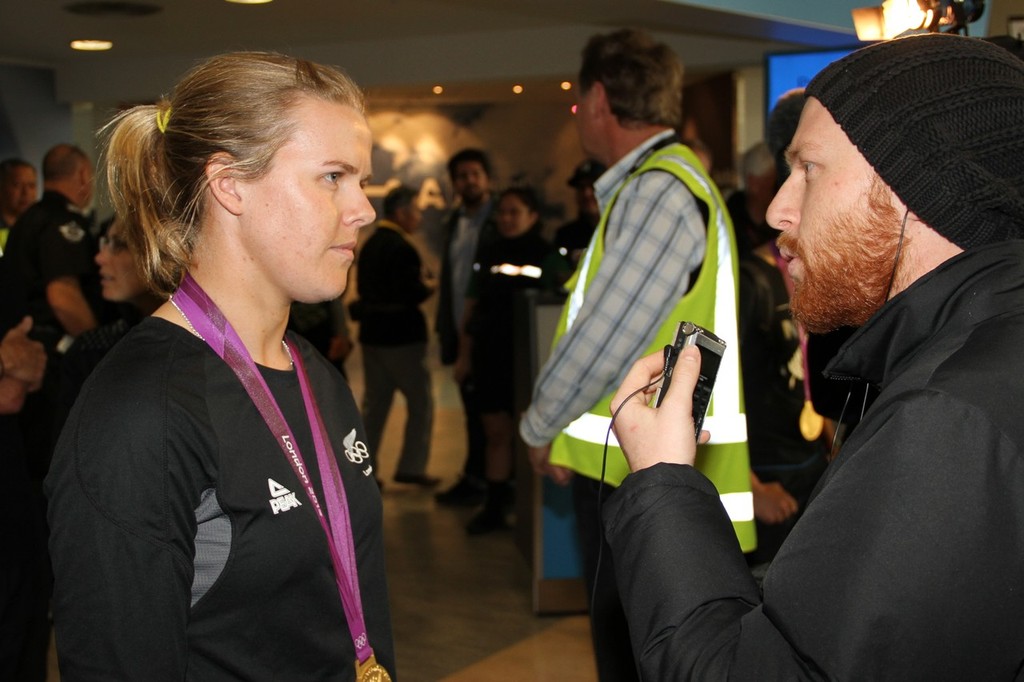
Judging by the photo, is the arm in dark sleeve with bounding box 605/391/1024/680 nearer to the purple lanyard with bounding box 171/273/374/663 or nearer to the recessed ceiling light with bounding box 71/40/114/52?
the purple lanyard with bounding box 171/273/374/663

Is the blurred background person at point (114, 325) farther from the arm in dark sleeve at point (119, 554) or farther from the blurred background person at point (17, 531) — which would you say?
the arm in dark sleeve at point (119, 554)

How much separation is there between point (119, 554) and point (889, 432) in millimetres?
865

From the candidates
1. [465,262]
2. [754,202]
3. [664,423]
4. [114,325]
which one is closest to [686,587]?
[664,423]

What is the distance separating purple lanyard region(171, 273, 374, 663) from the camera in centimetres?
140

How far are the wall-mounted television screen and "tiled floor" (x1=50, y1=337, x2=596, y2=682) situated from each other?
8.35 feet

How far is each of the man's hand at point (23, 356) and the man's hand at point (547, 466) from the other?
1.21 meters

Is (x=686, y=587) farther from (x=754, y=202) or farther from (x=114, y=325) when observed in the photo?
(x=754, y=202)

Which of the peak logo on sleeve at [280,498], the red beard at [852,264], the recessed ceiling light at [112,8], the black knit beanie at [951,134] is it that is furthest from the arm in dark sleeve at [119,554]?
the recessed ceiling light at [112,8]

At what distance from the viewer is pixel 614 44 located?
284 cm

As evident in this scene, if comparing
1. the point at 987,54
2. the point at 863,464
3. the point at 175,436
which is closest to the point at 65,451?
the point at 175,436

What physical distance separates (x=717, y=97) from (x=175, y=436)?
836 cm

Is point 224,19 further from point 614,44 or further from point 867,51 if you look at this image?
point 867,51

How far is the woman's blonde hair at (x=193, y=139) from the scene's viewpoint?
143 centimetres

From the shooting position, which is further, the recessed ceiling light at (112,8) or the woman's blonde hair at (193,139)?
the recessed ceiling light at (112,8)
